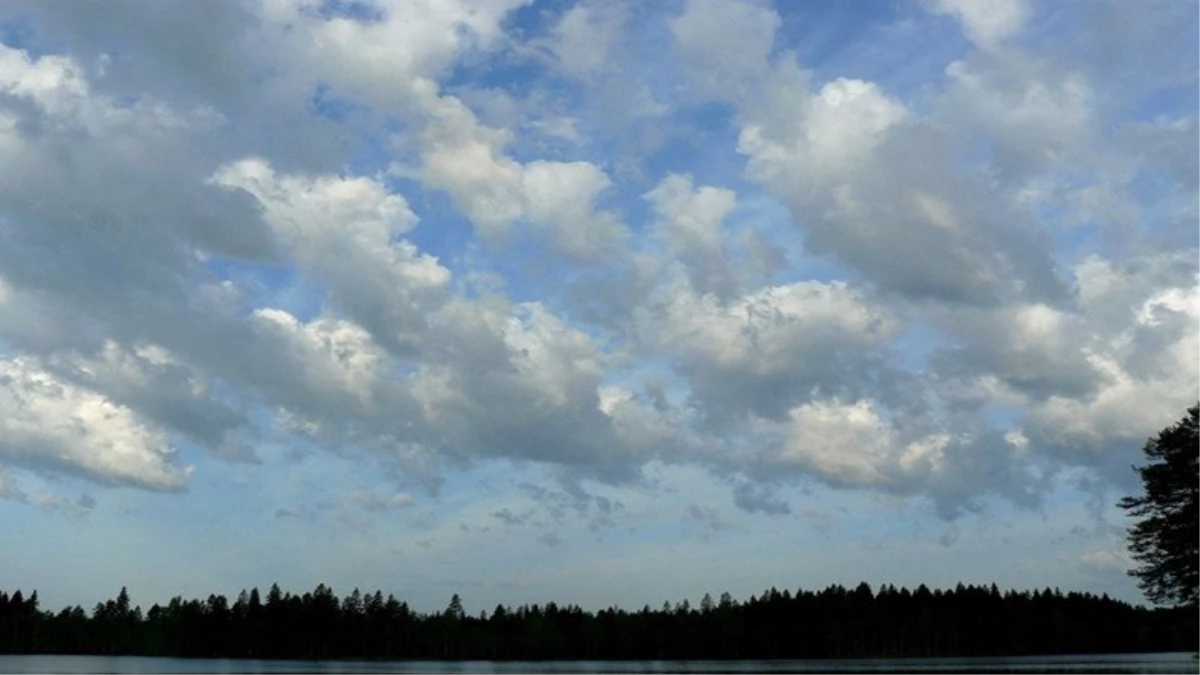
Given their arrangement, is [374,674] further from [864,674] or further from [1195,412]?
[1195,412]

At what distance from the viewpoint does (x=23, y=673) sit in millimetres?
117938

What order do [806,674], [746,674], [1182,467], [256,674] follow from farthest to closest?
[256,674]
[746,674]
[806,674]
[1182,467]

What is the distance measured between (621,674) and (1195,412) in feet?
265

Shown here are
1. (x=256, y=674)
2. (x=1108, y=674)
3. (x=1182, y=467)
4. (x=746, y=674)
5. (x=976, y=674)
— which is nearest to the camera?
(x=1182, y=467)

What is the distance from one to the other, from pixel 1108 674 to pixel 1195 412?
27148 millimetres

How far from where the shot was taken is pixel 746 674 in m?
114

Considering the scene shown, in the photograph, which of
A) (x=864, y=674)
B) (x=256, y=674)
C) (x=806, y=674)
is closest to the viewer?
(x=864, y=674)

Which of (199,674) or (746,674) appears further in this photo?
(199,674)

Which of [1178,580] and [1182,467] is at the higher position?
[1182,467]

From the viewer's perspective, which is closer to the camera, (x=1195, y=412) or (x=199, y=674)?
(x=1195, y=412)

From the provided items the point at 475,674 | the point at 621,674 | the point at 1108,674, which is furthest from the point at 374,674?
the point at 1108,674

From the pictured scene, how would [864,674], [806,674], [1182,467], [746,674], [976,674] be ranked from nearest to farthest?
[1182,467], [976,674], [864,674], [806,674], [746,674]

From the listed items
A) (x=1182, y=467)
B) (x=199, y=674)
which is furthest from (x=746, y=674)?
(x=1182, y=467)

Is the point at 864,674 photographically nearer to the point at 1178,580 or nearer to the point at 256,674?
the point at 1178,580
